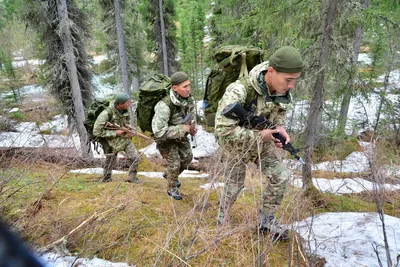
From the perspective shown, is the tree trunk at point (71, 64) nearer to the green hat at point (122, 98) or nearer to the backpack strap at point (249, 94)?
the green hat at point (122, 98)

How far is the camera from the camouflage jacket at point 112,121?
536 cm

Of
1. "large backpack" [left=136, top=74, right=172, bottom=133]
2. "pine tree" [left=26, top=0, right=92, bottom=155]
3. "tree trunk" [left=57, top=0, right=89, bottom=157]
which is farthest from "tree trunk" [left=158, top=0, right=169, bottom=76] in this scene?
"large backpack" [left=136, top=74, right=172, bottom=133]

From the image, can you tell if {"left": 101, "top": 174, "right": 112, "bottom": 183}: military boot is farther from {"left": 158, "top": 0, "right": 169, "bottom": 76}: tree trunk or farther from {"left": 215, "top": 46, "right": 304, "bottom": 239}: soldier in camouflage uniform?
{"left": 158, "top": 0, "right": 169, "bottom": 76}: tree trunk

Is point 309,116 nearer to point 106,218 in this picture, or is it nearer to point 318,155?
point 106,218

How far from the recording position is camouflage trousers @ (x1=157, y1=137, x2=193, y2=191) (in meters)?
4.62

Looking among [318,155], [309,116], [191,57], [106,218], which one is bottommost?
[318,155]

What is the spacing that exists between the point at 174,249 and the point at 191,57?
2304 centimetres

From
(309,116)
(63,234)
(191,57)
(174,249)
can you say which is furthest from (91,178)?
(191,57)

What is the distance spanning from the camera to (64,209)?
3.79 meters

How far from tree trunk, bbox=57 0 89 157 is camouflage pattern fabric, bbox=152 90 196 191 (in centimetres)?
563

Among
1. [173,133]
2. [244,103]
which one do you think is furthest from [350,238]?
[173,133]

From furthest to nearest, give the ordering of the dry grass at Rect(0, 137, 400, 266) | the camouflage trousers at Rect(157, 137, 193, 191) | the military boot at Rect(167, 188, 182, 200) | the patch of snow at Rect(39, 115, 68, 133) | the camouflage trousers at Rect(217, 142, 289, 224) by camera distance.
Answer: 1. the patch of snow at Rect(39, 115, 68, 133)
2. the military boot at Rect(167, 188, 182, 200)
3. the camouflage trousers at Rect(157, 137, 193, 191)
4. the camouflage trousers at Rect(217, 142, 289, 224)
5. the dry grass at Rect(0, 137, 400, 266)

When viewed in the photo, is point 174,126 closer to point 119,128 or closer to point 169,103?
point 169,103

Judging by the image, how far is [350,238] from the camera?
3205 millimetres
